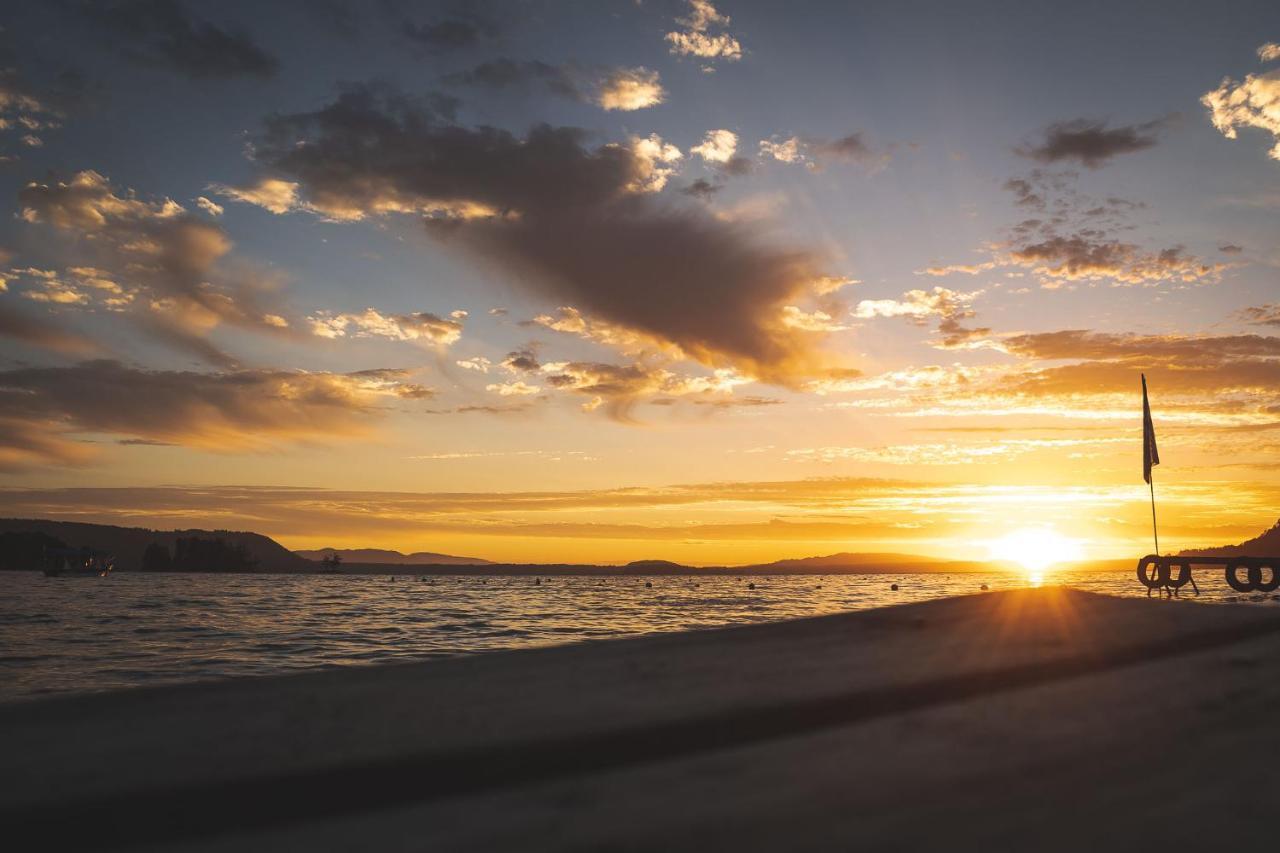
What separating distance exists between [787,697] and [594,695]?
1.24ft

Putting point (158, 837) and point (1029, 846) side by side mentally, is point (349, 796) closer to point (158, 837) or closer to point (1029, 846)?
point (158, 837)

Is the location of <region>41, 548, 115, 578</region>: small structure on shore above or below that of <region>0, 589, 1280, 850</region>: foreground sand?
below

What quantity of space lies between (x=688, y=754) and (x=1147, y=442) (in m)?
32.2

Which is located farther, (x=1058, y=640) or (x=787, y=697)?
(x=1058, y=640)

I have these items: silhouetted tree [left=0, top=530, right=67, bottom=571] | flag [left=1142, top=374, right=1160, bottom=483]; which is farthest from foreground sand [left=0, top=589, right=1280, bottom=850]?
silhouetted tree [left=0, top=530, right=67, bottom=571]

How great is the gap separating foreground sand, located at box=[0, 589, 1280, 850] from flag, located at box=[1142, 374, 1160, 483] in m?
30.8

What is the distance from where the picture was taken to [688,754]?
1.26 m

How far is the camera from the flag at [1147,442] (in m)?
27.4

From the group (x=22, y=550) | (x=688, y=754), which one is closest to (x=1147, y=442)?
(x=688, y=754)

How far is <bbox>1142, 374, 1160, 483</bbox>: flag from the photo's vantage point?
1078 inches

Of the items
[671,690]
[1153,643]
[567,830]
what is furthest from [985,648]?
[567,830]

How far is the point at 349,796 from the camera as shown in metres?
1.12

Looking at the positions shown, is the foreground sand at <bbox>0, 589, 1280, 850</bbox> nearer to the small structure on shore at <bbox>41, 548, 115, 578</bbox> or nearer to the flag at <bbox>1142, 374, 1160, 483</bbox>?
the flag at <bbox>1142, 374, 1160, 483</bbox>

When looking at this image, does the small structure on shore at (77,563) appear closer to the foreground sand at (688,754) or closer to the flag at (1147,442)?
the flag at (1147,442)
